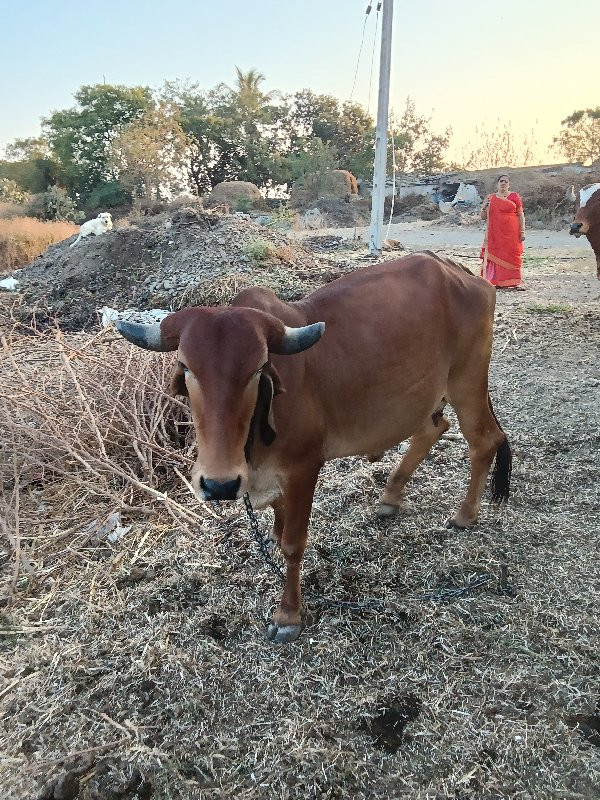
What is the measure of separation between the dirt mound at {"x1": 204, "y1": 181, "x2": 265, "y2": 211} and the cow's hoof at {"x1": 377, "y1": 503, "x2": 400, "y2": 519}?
24086mm

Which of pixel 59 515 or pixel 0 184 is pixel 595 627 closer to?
pixel 59 515

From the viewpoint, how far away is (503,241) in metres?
9.50

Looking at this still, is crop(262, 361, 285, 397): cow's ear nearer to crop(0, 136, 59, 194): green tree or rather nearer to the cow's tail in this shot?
the cow's tail

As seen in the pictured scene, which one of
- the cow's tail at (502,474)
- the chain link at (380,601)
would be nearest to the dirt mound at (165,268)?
the cow's tail at (502,474)

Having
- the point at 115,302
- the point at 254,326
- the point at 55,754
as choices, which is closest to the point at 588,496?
the point at 254,326

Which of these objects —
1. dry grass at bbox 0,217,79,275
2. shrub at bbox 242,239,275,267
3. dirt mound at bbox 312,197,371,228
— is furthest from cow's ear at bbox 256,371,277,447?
dirt mound at bbox 312,197,371,228

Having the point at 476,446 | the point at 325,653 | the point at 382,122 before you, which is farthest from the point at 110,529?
the point at 382,122

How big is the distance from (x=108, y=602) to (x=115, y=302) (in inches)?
320

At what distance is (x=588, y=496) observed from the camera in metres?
3.62

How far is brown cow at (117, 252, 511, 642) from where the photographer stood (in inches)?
78.7

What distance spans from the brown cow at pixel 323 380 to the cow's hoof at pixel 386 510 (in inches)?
6.1

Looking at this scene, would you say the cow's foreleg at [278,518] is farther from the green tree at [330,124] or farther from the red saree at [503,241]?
the green tree at [330,124]

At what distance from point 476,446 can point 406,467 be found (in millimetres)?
443

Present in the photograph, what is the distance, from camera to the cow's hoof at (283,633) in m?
2.66
